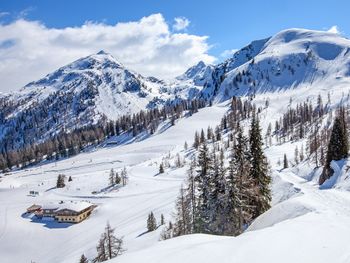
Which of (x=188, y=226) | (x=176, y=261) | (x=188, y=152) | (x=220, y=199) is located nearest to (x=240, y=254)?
(x=176, y=261)

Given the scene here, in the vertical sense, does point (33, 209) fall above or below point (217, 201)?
below

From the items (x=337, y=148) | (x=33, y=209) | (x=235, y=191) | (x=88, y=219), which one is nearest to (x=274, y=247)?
(x=235, y=191)

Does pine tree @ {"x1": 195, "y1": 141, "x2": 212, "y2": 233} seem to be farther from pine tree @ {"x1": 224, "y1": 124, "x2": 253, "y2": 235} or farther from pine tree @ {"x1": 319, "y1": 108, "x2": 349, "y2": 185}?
pine tree @ {"x1": 319, "y1": 108, "x2": 349, "y2": 185}

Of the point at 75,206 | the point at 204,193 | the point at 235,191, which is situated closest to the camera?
the point at 235,191

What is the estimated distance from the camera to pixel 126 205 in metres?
92.0

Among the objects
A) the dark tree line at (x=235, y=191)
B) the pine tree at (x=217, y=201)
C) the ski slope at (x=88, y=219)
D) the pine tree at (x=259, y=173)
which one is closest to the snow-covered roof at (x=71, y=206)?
the ski slope at (x=88, y=219)

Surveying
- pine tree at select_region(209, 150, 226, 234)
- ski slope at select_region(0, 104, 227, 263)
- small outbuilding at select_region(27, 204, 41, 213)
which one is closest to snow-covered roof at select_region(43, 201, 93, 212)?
small outbuilding at select_region(27, 204, 41, 213)

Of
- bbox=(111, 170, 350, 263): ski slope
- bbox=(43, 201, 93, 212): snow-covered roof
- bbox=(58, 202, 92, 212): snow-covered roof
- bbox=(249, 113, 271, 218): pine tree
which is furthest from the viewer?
bbox=(43, 201, 93, 212): snow-covered roof

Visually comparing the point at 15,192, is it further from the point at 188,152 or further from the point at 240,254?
the point at 240,254

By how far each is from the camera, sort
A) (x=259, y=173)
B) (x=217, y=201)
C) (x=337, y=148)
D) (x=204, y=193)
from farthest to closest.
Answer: (x=337, y=148)
(x=259, y=173)
(x=204, y=193)
(x=217, y=201)

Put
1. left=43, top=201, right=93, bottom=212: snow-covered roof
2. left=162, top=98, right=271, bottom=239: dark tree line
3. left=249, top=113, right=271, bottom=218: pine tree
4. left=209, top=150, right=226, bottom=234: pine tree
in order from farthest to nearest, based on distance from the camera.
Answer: left=43, top=201, right=93, bottom=212: snow-covered roof < left=249, top=113, right=271, bottom=218: pine tree < left=209, top=150, right=226, bottom=234: pine tree < left=162, top=98, right=271, bottom=239: dark tree line

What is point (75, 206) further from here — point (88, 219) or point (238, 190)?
point (238, 190)

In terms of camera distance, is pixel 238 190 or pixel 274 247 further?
pixel 238 190

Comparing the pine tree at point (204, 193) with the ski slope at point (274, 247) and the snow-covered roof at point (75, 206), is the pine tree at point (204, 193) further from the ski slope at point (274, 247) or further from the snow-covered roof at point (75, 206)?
the snow-covered roof at point (75, 206)
